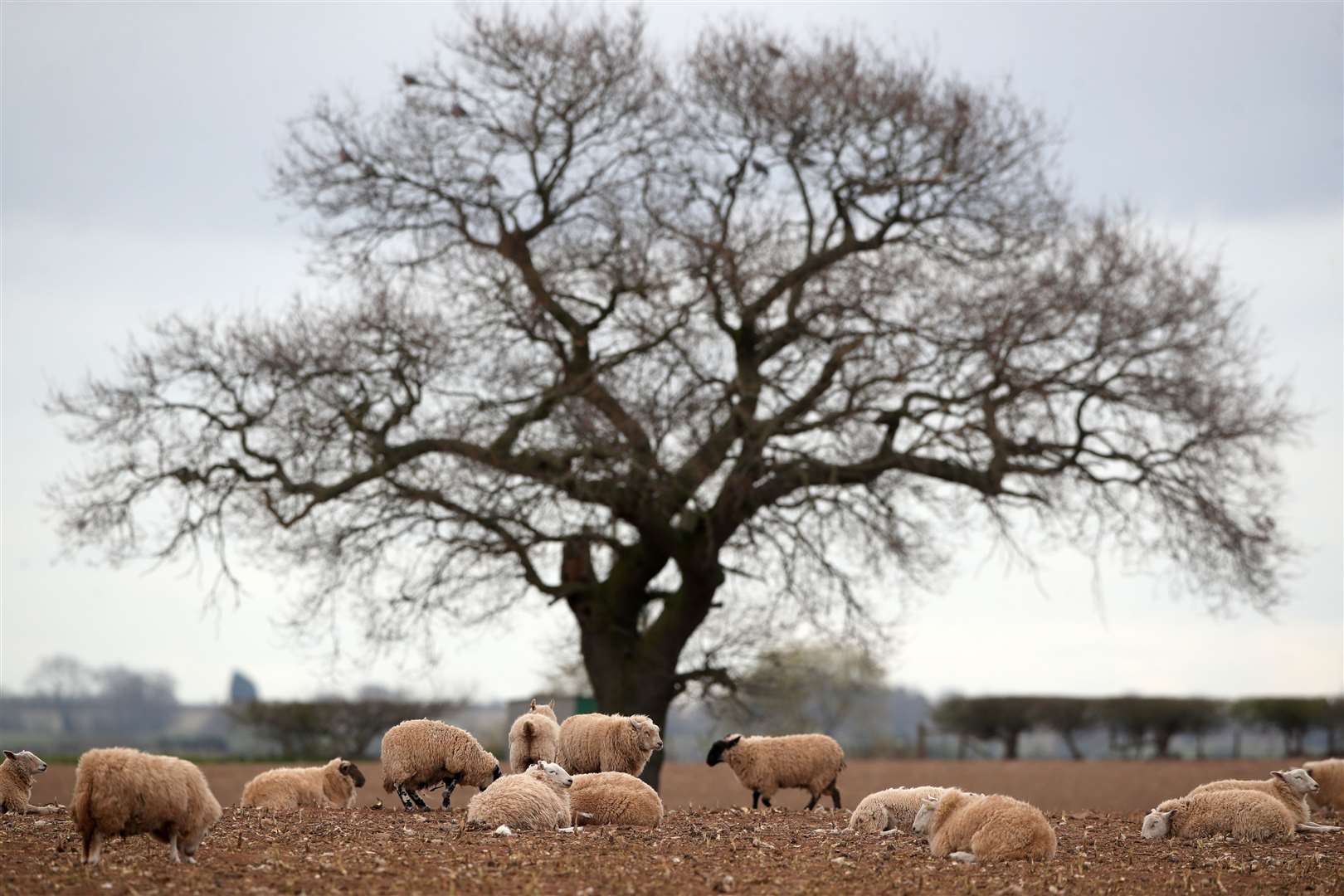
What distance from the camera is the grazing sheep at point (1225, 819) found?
38.4ft

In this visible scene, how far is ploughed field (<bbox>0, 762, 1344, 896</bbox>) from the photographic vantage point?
8.19 meters

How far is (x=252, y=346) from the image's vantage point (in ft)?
64.3

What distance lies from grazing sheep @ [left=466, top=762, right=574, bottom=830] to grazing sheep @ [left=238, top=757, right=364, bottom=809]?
293cm

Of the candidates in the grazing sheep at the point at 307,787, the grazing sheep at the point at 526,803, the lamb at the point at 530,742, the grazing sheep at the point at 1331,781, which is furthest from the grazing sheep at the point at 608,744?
the grazing sheep at the point at 1331,781

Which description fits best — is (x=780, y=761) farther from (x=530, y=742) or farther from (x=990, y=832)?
(x=990, y=832)

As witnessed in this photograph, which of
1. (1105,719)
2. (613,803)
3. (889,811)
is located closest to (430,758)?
(613,803)

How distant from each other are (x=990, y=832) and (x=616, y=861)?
103 inches

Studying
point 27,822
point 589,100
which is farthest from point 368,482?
point 27,822

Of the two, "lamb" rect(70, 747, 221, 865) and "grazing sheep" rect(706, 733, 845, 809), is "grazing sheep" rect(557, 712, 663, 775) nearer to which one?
"grazing sheep" rect(706, 733, 845, 809)

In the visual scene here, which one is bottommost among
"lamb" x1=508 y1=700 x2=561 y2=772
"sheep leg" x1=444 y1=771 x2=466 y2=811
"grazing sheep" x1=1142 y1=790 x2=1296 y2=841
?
"sheep leg" x1=444 y1=771 x2=466 y2=811

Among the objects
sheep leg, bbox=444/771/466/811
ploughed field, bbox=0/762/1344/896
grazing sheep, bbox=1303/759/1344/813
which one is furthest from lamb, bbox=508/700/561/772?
grazing sheep, bbox=1303/759/1344/813

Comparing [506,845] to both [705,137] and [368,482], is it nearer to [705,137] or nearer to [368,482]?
[368,482]

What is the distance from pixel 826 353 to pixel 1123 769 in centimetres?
1293

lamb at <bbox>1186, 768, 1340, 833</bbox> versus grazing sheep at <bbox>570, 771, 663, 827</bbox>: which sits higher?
lamb at <bbox>1186, 768, 1340, 833</bbox>
